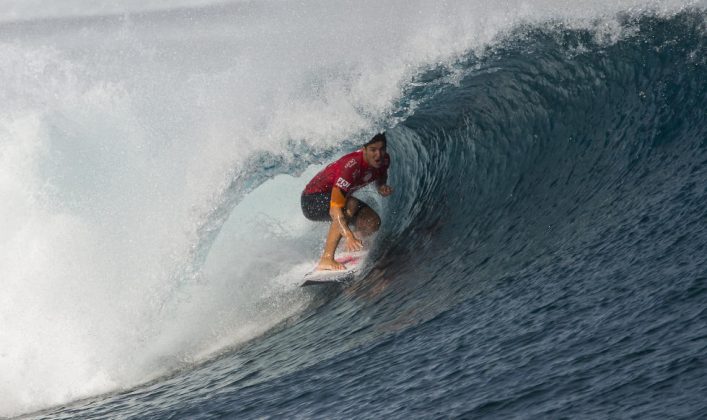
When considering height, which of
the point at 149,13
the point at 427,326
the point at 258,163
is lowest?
the point at 427,326

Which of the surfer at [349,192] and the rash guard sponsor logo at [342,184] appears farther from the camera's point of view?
the rash guard sponsor logo at [342,184]

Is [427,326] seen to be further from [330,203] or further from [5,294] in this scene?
[5,294]

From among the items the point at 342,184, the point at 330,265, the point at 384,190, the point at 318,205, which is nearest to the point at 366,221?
the point at 384,190

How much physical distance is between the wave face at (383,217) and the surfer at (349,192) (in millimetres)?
308

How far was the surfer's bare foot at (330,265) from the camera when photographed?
927cm

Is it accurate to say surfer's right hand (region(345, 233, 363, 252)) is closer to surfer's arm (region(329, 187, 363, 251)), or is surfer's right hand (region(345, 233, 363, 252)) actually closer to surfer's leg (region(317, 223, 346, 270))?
surfer's arm (region(329, 187, 363, 251))

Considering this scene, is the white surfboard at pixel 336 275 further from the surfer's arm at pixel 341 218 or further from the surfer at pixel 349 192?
the surfer's arm at pixel 341 218

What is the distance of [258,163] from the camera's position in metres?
11.6

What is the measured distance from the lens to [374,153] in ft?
30.7

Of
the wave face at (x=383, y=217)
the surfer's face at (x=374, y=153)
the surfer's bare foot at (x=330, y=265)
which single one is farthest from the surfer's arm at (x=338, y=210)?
the wave face at (x=383, y=217)

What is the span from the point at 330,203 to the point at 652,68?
3.41m

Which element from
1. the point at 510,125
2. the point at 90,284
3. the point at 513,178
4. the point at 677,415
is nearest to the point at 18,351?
the point at 90,284

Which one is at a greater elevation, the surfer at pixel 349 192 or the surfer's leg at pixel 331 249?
the surfer at pixel 349 192

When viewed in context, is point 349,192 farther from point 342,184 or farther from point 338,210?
point 338,210
